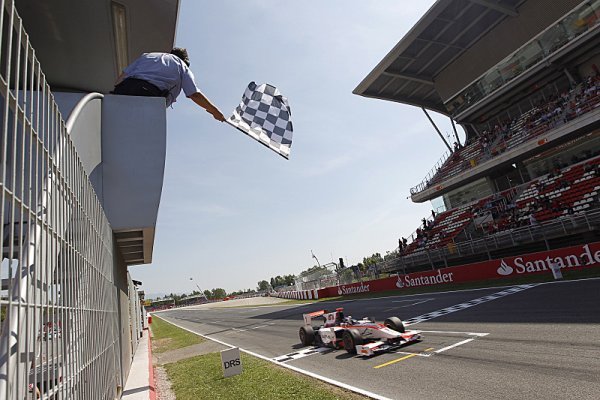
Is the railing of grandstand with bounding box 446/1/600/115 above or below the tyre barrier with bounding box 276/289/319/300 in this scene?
above

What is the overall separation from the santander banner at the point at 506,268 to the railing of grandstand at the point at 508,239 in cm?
135

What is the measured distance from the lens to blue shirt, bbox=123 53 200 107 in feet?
17.4

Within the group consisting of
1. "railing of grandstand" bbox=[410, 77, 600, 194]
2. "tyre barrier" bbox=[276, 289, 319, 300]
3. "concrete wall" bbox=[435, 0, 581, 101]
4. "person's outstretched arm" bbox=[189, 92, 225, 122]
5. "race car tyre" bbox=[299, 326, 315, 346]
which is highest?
"concrete wall" bbox=[435, 0, 581, 101]

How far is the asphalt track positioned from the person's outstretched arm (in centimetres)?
470

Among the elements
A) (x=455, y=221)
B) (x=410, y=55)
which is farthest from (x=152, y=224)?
(x=410, y=55)

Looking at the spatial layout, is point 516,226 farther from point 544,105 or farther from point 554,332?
point 554,332

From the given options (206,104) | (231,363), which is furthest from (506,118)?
(206,104)

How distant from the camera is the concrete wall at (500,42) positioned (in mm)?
22656

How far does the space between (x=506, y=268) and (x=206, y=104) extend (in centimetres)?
1620

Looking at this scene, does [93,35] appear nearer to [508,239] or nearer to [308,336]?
[308,336]

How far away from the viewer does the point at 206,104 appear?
5.55 meters

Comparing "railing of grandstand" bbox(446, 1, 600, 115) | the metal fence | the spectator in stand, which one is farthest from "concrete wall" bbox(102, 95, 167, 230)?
"railing of grandstand" bbox(446, 1, 600, 115)

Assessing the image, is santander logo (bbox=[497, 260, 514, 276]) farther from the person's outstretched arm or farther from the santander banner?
the person's outstretched arm

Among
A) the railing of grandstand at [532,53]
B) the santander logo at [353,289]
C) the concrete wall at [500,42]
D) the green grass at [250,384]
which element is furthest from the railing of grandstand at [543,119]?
the green grass at [250,384]
